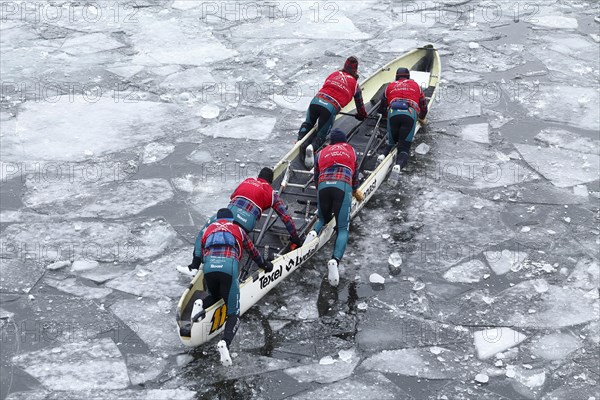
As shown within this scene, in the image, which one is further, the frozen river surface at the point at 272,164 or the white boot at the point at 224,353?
the frozen river surface at the point at 272,164

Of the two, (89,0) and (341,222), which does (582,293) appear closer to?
(341,222)

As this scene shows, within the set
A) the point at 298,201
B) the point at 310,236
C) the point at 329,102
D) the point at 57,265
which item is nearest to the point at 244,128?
the point at 329,102

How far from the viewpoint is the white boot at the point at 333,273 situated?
28.3 ft

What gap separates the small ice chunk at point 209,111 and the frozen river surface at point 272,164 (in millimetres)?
31

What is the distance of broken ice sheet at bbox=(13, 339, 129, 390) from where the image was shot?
7.50 metres

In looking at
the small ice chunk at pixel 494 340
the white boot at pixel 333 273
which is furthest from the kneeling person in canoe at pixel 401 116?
the small ice chunk at pixel 494 340

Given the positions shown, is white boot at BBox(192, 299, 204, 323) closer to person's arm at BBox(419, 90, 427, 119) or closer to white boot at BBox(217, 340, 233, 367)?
white boot at BBox(217, 340, 233, 367)

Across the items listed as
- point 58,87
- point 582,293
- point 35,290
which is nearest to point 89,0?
point 58,87

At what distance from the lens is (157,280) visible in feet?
29.3

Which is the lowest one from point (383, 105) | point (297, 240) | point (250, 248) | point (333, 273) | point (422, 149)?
point (333, 273)

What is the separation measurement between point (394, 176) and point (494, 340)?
10.4ft

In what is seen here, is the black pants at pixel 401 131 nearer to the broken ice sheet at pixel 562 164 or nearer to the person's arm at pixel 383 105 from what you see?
the person's arm at pixel 383 105

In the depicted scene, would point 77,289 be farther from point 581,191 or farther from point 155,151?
point 581,191

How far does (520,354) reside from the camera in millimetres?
7910
